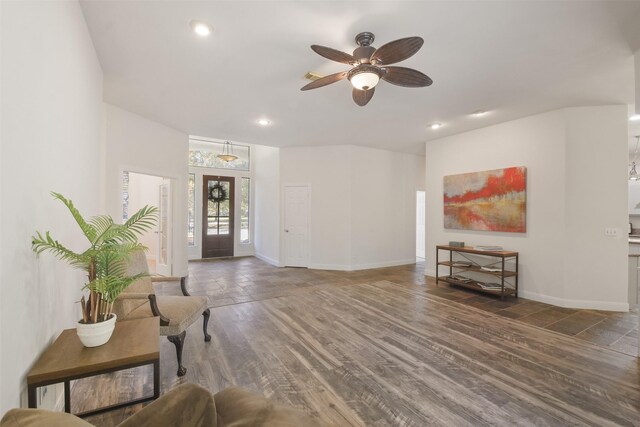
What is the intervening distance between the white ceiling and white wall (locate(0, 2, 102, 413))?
671 mm

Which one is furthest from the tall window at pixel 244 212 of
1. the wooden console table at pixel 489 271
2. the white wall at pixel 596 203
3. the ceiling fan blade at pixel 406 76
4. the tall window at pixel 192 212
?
the white wall at pixel 596 203

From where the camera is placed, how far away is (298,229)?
6664mm

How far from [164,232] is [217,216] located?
227 centimetres

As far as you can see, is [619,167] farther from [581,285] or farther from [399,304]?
[399,304]

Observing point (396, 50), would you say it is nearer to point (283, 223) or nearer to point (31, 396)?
point (31, 396)

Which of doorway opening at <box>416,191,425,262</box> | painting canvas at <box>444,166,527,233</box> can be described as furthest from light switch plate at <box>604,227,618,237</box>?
doorway opening at <box>416,191,425,262</box>

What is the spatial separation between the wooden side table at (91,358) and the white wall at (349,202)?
194 inches

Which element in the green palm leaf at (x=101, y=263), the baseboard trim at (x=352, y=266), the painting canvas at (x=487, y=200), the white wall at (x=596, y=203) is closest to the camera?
the green palm leaf at (x=101, y=263)

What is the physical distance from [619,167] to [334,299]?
13.9 ft

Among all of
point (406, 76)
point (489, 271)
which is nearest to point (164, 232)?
point (406, 76)

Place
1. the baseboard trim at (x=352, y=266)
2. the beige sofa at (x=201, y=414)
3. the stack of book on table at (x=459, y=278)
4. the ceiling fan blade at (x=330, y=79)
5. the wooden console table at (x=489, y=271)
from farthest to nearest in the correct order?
the baseboard trim at (x=352, y=266) → the stack of book on table at (x=459, y=278) → the wooden console table at (x=489, y=271) → the ceiling fan blade at (x=330, y=79) → the beige sofa at (x=201, y=414)

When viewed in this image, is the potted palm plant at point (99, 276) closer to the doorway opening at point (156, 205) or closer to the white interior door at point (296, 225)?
the doorway opening at point (156, 205)

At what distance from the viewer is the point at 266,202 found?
295 inches

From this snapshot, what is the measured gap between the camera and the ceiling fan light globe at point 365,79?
2.46 m
